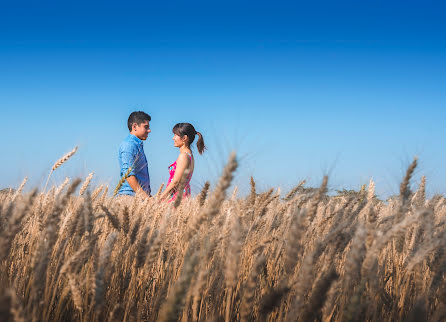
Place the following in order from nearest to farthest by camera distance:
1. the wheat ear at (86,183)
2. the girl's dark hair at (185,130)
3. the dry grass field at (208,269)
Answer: the dry grass field at (208,269)
the wheat ear at (86,183)
the girl's dark hair at (185,130)

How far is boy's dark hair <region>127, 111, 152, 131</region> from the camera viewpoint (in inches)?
275

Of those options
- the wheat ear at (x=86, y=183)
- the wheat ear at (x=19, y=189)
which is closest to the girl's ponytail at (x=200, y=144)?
the wheat ear at (x=19, y=189)

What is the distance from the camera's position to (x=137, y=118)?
6.99m

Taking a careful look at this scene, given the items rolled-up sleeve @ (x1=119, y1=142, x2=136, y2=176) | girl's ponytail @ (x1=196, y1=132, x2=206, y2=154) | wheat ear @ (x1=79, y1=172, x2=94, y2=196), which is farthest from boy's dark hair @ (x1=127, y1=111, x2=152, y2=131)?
wheat ear @ (x1=79, y1=172, x2=94, y2=196)

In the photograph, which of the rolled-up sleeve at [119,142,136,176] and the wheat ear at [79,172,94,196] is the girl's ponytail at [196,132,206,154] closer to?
the rolled-up sleeve at [119,142,136,176]

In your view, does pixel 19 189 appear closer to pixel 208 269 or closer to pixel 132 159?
pixel 208 269


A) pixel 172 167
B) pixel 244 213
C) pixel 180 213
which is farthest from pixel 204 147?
pixel 244 213

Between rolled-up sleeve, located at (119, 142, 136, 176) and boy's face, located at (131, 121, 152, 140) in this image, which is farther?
boy's face, located at (131, 121, 152, 140)

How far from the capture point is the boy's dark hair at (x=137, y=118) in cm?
697

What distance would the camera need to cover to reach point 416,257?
129 centimetres

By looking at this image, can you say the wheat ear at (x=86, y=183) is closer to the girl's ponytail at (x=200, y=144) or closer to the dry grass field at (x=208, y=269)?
the dry grass field at (x=208, y=269)

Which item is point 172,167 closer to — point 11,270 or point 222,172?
point 11,270

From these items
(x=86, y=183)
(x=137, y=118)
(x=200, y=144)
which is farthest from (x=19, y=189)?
(x=200, y=144)

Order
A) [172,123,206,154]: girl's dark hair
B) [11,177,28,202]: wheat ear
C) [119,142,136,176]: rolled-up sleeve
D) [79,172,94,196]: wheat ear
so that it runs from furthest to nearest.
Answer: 1. [172,123,206,154]: girl's dark hair
2. [119,142,136,176]: rolled-up sleeve
3. [79,172,94,196]: wheat ear
4. [11,177,28,202]: wheat ear
